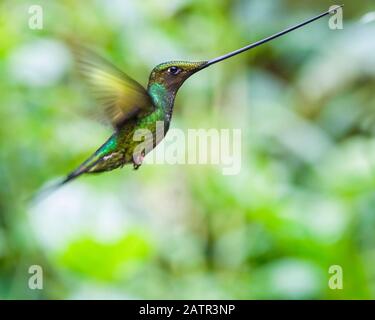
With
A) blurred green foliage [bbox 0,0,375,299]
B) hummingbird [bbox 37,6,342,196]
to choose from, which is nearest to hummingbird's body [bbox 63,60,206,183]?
hummingbird [bbox 37,6,342,196]

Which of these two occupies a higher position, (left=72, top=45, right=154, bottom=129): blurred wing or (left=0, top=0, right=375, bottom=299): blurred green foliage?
(left=0, top=0, right=375, bottom=299): blurred green foliage

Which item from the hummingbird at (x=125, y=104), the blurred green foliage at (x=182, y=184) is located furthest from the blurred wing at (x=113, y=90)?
the blurred green foliage at (x=182, y=184)

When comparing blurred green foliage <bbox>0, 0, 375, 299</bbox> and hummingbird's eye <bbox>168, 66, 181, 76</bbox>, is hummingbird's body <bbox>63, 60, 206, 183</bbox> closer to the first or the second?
hummingbird's eye <bbox>168, 66, 181, 76</bbox>

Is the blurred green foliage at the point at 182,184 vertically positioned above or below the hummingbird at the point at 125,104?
above

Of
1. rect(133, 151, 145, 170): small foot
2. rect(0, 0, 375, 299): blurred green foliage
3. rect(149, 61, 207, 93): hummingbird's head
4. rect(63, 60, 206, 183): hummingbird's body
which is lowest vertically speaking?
rect(133, 151, 145, 170): small foot

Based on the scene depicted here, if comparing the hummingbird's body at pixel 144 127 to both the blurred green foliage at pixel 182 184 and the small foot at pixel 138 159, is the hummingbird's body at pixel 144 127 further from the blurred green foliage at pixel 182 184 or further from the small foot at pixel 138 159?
the blurred green foliage at pixel 182 184

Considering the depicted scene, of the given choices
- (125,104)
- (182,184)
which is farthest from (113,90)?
(182,184)
